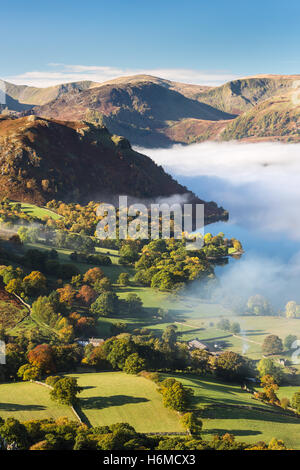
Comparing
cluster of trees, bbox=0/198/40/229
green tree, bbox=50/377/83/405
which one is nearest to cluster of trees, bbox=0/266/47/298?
green tree, bbox=50/377/83/405

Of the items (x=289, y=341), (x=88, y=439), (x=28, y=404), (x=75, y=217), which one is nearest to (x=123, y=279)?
(x=289, y=341)

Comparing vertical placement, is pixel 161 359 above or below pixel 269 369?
above

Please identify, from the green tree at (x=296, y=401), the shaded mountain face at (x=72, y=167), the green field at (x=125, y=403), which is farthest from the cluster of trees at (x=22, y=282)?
the shaded mountain face at (x=72, y=167)

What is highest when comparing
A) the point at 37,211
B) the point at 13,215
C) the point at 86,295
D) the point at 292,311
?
the point at 13,215

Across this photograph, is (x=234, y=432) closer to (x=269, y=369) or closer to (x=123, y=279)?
(x=269, y=369)

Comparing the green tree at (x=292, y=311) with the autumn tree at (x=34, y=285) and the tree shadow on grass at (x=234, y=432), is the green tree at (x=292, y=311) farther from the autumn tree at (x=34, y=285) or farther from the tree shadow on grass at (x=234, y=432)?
the autumn tree at (x=34, y=285)

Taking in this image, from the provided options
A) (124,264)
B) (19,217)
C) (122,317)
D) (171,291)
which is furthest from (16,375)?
(19,217)

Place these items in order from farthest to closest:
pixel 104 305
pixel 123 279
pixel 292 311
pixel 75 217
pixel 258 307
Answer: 1. pixel 75 217
2. pixel 123 279
3. pixel 258 307
4. pixel 292 311
5. pixel 104 305

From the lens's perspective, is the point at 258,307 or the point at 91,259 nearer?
the point at 258,307
